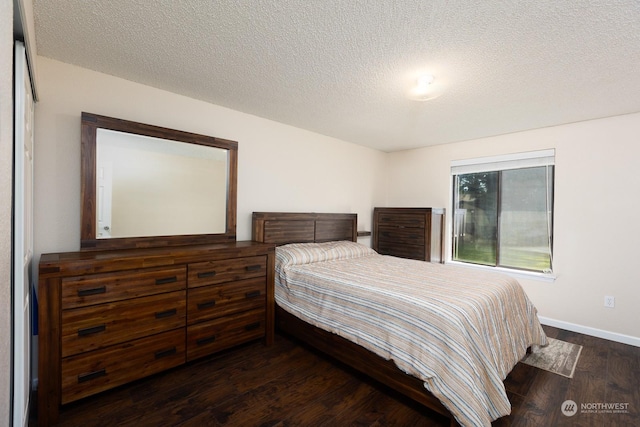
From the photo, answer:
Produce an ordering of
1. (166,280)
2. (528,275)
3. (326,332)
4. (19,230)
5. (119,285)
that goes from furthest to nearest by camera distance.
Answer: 1. (528,275)
2. (326,332)
3. (166,280)
4. (119,285)
5. (19,230)

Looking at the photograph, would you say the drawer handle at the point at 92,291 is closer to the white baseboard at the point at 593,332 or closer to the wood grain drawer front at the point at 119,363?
the wood grain drawer front at the point at 119,363

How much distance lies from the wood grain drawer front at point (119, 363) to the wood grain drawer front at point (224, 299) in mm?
186

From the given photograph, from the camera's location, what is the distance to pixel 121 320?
1920 mm

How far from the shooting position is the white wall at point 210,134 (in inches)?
81.5

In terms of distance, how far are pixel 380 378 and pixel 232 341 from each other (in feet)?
4.13

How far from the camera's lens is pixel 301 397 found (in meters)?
1.99

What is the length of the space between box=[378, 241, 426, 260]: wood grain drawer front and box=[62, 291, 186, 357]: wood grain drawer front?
3028mm


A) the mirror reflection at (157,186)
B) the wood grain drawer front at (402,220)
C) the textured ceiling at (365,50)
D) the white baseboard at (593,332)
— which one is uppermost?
the textured ceiling at (365,50)

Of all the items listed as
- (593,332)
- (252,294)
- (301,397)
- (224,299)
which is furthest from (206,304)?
(593,332)

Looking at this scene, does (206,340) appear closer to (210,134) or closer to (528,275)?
(210,134)

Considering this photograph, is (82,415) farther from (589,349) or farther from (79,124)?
(589,349)

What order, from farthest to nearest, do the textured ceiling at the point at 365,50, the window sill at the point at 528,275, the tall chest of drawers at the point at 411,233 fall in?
the tall chest of drawers at the point at 411,233 < the window sill at the point at 528,275 < the textured ceiling at the point at 365,50

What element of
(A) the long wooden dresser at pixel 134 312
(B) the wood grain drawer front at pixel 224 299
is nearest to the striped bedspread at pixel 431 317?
(B) the wood grain drawer front at pixel 224 299

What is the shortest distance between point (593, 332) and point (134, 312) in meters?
4.43
